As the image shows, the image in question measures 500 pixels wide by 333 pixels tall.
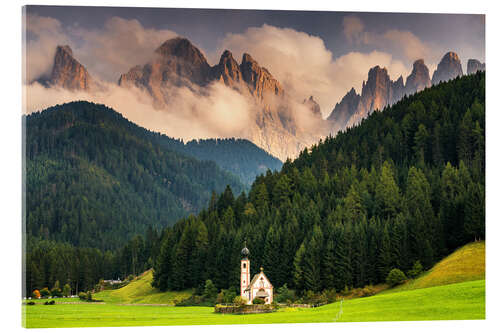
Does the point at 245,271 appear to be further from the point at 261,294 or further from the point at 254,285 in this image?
the point at 261,294

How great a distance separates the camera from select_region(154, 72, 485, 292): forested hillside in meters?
29.6

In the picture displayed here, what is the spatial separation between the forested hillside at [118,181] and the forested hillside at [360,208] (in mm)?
18084

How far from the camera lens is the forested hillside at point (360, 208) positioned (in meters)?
29.6

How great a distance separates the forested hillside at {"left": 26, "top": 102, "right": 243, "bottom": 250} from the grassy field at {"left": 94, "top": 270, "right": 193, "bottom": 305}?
57.7 ft

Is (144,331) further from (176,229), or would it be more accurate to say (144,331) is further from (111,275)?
(176,229)

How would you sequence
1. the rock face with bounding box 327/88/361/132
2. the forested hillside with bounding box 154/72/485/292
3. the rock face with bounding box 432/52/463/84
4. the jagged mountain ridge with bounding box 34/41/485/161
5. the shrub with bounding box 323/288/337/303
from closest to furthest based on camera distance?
the shrub with bounding box 323/288/337/303 < the rock face with bounding box 432/52/463/84 < the forested hillside with bounding box 154/72/485/292 < the jagged mountain ridge with bounding box 34/41/485/161 < the rock face with bounding box 327/88/361/132

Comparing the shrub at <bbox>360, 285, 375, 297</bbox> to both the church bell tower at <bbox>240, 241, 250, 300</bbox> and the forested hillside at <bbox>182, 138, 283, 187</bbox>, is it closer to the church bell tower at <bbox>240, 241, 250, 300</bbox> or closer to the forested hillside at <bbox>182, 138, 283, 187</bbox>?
the church bell tower at <bbox>240, 241, 250, 300</bbox>

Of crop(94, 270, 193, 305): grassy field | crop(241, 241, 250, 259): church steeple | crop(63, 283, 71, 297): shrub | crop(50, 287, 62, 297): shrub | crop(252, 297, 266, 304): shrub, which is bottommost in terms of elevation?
crop(94, 270, 193, 305): grassy field

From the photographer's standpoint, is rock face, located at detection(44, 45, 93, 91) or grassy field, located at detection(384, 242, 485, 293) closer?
grassy field, located at detection(384, 242, 485, 293)

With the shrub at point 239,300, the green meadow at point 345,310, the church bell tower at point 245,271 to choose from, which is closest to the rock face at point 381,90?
the church bell tower at point 245,271

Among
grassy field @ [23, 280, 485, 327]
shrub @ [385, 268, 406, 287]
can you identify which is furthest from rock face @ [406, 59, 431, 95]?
grassy field @ [23, 280, 485, 327]

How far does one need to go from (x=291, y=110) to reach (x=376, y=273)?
8539mm
